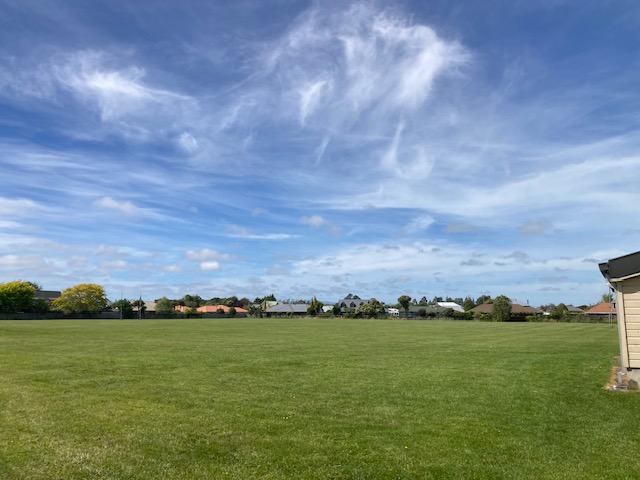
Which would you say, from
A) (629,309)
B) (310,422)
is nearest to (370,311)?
(629,309)

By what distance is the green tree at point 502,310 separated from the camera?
9850cm

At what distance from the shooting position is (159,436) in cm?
862

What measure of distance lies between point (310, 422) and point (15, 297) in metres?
114

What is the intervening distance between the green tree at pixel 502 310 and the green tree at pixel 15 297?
98860 millimetres

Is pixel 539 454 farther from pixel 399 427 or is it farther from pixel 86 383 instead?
pixel 86 383

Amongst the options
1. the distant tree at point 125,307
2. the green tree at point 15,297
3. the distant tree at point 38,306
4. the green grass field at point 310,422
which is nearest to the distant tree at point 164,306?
the distant tree at point 125,307

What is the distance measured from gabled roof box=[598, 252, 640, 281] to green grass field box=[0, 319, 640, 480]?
10.4ft

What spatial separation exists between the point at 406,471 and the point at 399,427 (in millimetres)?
2407

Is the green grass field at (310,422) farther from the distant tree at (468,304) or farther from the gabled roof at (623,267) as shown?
the distant tree at (468,304)

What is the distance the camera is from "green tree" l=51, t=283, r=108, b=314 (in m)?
111

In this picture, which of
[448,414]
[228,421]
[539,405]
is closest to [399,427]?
[448,414]

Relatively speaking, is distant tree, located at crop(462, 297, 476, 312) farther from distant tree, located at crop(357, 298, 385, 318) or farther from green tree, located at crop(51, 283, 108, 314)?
green tree, located at crop(51, 283, 108, 314)

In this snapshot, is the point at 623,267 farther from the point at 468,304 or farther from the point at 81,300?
the point at 468,304

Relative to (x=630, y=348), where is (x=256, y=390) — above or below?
below
